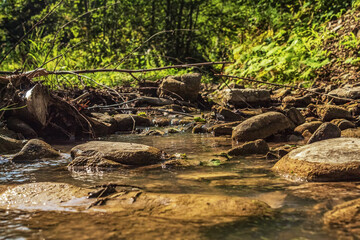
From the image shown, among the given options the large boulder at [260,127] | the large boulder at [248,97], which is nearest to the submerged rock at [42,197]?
the large boulder at [260,127]

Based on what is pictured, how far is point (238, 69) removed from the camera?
13.4 metres

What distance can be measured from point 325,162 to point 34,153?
2712mm

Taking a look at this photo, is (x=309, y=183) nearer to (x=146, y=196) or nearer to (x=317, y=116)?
(x=146, y=196)

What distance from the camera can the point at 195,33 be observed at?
18.1 meters

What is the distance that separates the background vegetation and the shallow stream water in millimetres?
7447

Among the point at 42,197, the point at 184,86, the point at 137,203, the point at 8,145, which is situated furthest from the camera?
the point at 184,86

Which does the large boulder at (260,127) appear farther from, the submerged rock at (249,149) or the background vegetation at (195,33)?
the background vegetation at (195,33)

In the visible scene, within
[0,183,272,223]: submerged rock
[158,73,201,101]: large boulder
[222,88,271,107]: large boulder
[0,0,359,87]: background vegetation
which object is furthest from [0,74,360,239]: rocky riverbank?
[0,0,359,87]: background vegetation

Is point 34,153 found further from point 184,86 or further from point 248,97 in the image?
point 184,86

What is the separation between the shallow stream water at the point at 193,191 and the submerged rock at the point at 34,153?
15 cm

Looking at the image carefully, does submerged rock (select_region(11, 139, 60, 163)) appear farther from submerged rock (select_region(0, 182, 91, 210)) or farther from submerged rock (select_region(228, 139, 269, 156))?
submerged rock (select_region(228, 139, 269, 156))

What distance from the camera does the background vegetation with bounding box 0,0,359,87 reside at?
430 inches

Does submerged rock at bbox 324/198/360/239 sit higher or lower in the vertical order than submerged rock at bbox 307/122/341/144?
lower

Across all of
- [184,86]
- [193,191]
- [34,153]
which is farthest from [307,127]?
[184,86]
